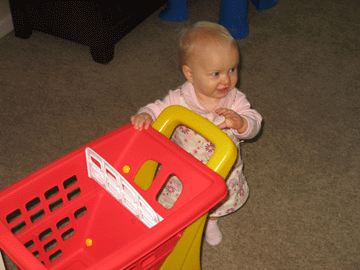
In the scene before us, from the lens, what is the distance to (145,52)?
6.11 feet

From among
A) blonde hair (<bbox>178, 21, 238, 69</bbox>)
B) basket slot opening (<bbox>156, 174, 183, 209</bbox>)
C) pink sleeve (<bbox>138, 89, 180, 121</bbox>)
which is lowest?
basket slot opening (<bbox>156, 174, 183, 209</bbox>)

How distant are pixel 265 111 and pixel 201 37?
77 centimetres

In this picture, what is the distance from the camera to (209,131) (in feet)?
2.71

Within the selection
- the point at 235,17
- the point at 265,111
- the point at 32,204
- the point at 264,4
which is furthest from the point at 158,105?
the point at 264,4

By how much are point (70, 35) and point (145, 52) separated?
347mm

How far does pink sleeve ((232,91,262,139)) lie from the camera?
949 millimetres

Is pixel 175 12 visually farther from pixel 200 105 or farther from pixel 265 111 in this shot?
pixel 200 105

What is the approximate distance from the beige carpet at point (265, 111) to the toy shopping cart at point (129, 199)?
350 millimetres

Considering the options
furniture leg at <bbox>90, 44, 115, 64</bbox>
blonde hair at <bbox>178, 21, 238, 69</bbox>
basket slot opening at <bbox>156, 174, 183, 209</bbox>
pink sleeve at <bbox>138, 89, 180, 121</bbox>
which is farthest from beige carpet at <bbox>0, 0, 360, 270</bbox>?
blonde hair at <bbox>178, 21, 238, 69</bbox>

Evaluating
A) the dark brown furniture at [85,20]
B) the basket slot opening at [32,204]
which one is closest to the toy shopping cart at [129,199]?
the basket slot opening at [32,204]

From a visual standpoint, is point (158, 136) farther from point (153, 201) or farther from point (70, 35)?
point (70, 35)

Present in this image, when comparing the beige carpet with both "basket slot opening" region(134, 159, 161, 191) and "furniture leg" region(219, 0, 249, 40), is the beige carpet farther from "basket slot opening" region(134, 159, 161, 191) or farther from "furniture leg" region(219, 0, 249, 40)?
"basket slot opening" region(134, 159, 161, 191)

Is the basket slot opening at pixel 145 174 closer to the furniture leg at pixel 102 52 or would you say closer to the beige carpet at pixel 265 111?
the beige carpet at pixel 265 111

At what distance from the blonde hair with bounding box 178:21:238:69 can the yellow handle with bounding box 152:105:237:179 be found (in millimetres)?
147
